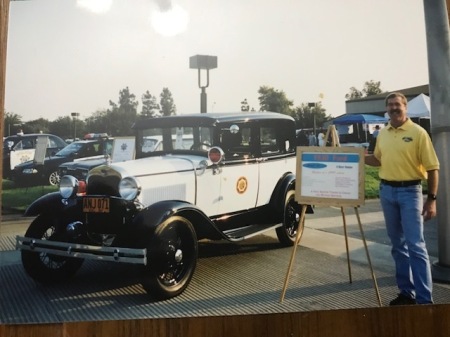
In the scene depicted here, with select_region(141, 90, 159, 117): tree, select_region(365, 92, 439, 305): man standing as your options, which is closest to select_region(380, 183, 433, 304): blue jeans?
select_region(365, 92, 439, 305): man standing

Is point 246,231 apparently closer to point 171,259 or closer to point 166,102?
point 171,259

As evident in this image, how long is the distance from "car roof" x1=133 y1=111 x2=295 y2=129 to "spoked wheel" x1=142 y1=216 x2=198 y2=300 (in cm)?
49

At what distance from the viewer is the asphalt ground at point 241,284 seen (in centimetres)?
171

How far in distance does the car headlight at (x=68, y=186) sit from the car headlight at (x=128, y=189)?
0.23 m

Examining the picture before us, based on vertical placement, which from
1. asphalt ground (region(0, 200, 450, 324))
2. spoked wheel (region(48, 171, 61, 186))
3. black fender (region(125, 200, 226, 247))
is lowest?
asphalt ground (region(0, 200, 450, 324))

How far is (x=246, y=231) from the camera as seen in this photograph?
1965 mm

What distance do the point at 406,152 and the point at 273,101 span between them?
0.69 meters

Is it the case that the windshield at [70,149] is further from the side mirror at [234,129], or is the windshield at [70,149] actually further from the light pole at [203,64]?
the side mirror at [234,129]

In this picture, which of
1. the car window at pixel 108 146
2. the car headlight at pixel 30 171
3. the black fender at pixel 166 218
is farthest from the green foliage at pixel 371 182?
the car headlight at pixel 30 171

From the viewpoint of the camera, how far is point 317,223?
6.04 feet

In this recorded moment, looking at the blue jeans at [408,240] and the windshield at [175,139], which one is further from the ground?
the windshield at [175,139]

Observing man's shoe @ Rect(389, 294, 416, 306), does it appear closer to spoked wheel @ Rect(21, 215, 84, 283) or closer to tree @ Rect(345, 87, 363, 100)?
tree @ Rect(345, 87, 363, 100)

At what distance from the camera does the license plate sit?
182cm

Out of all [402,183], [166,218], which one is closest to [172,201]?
[166,218]
